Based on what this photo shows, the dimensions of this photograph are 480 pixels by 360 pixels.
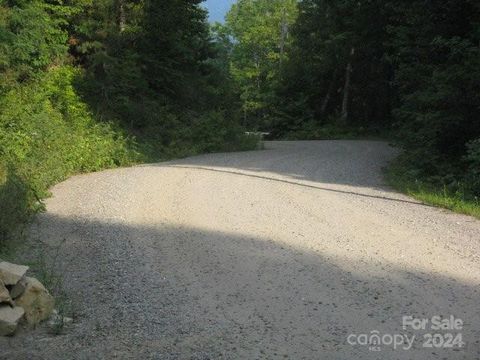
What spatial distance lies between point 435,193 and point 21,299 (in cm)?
915

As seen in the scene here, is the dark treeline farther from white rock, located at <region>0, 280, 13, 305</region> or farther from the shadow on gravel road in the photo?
white rock, located at <region>0, 280, 13, 305</region>

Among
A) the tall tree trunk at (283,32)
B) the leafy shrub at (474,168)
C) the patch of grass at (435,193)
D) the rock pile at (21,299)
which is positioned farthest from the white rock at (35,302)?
the tall tree trunk at (283,32)

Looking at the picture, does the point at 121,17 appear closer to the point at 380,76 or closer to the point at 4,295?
the point at 4,295

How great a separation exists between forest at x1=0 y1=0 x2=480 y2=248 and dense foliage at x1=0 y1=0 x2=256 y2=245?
5cm

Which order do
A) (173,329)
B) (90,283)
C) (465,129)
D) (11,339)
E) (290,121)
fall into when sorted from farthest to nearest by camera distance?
(290,121), (465,129), (90,283), (173,329), (11,339)

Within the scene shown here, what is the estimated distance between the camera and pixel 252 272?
246 inches

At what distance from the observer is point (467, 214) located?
9.54 m

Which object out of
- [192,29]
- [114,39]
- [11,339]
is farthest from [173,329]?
[192,29]

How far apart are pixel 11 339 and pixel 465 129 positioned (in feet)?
40.1

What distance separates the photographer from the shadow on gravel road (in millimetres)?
4336

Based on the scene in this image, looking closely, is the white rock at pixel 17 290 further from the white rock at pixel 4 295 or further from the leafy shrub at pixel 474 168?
the leafy shrub at pixel 474 168

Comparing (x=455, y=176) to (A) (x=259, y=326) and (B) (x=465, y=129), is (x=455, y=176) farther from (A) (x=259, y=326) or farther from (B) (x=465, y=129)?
(A) (x=259, y=326)

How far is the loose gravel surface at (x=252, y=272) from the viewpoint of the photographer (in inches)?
175

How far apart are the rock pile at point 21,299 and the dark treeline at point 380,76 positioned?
29.9 feet
